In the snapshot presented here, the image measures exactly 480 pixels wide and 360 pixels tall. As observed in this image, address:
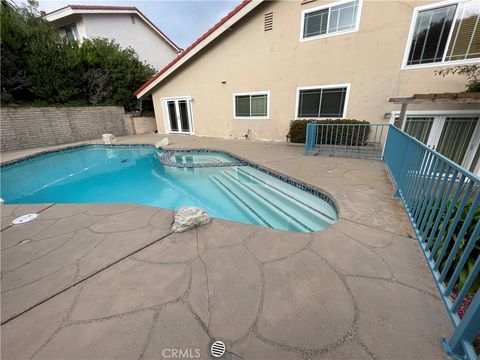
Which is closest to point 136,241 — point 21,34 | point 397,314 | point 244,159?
point 397,314

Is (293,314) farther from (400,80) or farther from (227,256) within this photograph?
(400,80)

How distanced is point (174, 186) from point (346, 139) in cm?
573

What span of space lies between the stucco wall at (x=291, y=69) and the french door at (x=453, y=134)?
1.28ft

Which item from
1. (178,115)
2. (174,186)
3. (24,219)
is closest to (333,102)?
(174,186)

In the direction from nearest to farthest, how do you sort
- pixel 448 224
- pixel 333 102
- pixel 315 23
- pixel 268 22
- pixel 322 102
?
pixel 448 224, pixel 315 23, pixel 333 102, pixel 322 102, pixel 268 22

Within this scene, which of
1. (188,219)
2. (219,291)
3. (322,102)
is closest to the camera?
(219,291)

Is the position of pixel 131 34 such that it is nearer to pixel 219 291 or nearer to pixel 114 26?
pixel 114 26

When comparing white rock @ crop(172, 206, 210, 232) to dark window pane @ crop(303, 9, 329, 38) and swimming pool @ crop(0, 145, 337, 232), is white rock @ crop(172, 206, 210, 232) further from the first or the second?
dark window pane @ crop(303, 9, 329, 38)

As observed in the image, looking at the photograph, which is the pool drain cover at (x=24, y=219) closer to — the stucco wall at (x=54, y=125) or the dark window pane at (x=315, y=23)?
the stucco wall at (x=54, y=125)

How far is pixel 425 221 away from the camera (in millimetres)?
2178

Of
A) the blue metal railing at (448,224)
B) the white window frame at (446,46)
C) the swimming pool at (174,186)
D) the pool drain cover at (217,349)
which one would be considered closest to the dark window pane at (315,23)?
the white window frame at (446,46)

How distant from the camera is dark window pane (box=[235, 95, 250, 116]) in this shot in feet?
31.1

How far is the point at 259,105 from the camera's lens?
9.18 metres

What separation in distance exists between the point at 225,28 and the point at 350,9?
4804 mm
